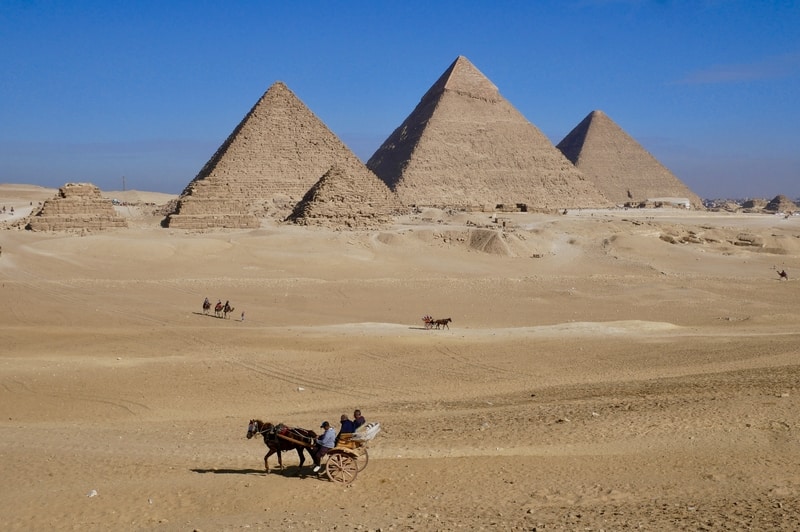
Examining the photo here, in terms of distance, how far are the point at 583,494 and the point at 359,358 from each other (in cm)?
720

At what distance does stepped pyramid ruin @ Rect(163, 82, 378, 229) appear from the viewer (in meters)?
47.1

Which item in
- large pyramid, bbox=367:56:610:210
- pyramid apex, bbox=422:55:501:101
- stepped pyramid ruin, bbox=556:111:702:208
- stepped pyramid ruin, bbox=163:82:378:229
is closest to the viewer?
stepped pyramid ruin, bbox=163:82:378:229

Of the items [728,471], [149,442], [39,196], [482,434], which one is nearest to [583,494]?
[728,471]

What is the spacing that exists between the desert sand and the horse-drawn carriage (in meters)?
0.13

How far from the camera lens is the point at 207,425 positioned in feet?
29.3

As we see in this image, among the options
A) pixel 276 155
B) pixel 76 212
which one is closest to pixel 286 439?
pixel 76 212

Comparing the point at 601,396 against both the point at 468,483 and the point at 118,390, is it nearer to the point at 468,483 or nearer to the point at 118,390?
the point at 468,483

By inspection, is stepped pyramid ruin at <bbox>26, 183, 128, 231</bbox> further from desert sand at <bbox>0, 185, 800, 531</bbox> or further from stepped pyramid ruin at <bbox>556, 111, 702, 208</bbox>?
stepped pyramid ruin at <bbox>556, 111, 702, 208</bbox>

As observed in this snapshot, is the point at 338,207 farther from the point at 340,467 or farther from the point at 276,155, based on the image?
the point at 340,467

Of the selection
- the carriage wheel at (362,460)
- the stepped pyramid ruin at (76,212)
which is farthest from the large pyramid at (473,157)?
the carriage wheel at (362,460)

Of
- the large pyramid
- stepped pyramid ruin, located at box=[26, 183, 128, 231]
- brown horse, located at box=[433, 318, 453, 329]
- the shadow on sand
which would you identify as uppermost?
the large pyramid

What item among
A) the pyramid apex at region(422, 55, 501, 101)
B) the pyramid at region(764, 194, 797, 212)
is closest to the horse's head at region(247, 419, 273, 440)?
the pyramid apex at region(422, 55, 501, 101)

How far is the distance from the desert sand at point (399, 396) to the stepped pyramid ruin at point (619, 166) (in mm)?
55940

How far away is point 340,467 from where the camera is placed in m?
6.56
